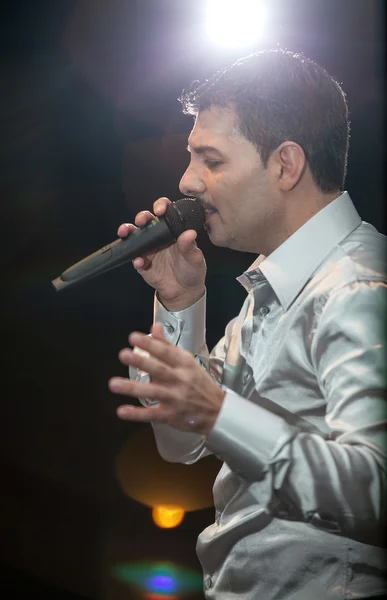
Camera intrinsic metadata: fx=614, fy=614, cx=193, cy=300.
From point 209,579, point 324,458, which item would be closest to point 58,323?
point 209,579

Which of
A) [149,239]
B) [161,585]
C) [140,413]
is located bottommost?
[161,585]

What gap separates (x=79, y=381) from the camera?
8.80 feet

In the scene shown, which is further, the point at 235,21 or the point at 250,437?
the point at 235,21

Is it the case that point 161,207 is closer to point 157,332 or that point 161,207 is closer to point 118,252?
point 118,252

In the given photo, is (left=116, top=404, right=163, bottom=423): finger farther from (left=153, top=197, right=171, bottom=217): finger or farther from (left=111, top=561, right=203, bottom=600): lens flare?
(left=111, top=561, right=203, bottom=600): lens flare

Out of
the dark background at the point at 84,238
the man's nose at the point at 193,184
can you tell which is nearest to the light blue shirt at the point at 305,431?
the man's nose at the point at 193,184

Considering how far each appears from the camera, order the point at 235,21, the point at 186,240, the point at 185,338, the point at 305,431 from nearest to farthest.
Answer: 1. the point at 305,431
2. the point at 186,240
3. the point at 185,338
4. the point at 235,21

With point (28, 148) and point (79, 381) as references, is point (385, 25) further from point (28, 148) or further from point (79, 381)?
point (79, 381)

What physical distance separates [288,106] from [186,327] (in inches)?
24.4

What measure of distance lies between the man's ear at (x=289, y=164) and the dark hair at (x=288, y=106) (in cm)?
2

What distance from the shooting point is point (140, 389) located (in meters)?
0.87

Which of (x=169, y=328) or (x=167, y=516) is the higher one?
(x=169, y=328)

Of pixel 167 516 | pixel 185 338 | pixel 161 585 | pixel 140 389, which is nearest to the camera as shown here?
pixel 140 389

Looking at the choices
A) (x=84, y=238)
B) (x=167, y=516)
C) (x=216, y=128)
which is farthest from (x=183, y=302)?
(x=167, y=516)
